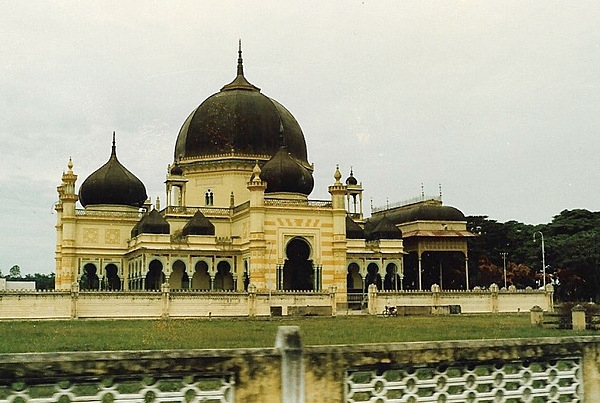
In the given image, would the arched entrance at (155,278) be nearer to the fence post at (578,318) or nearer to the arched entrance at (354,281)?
the arched entrance at (354,281)

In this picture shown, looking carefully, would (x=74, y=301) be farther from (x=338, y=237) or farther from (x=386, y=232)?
(x=386, y=232)

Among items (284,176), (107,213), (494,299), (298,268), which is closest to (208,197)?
(107,213)

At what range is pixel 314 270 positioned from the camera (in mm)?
38656

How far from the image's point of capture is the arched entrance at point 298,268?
39881mm

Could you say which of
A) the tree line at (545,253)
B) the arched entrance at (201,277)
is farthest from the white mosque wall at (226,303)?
the tree line at (545,253)

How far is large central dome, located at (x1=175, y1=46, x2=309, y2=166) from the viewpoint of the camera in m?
44.2

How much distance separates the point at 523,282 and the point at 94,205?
2886 centimetres

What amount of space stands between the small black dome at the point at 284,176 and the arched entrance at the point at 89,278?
1141 cm

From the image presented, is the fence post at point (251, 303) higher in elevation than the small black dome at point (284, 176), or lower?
lower

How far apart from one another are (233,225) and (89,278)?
32.1 feet

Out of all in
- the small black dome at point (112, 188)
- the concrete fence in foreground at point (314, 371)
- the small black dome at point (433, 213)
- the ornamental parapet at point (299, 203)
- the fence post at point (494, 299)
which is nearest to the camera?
the concrete fence in foreground at point (314, 371)

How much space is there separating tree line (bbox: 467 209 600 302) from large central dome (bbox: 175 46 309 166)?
50.6 feet

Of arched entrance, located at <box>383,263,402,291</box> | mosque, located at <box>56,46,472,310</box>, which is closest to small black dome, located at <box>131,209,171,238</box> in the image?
mosque, located at <box>56,46,472,310</box>

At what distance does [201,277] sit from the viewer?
41.3 metres
